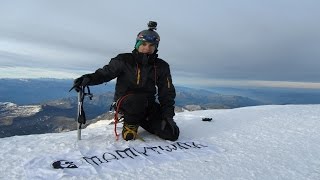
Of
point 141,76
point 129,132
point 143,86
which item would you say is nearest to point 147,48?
point 141,76

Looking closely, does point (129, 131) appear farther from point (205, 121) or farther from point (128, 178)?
point (205, 121)

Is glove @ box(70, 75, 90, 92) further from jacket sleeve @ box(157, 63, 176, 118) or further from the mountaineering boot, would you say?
jacket sleeve @ box(157, 63, 176, 118)

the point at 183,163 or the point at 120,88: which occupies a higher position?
the point at 120,88

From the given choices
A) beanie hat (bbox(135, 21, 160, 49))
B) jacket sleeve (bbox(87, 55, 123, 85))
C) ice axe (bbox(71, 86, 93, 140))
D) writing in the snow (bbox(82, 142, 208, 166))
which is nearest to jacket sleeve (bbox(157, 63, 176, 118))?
beanie hat (bbox(135, 21, 160, 49))

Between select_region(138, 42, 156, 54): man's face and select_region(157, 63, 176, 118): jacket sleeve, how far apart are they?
1.37 feet

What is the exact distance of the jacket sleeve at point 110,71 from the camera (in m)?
5.70

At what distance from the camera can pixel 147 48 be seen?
19.3ft

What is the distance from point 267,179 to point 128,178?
174 centimetres

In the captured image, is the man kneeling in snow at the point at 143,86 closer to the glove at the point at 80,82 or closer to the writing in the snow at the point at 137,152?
the glove at the point at 80,82

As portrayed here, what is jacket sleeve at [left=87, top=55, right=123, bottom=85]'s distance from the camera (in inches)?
225

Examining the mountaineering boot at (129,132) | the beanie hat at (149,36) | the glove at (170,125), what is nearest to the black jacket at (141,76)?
the glove at (170,125)

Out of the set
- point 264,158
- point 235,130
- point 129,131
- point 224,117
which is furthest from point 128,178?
point 224,117

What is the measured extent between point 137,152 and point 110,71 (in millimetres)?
1658

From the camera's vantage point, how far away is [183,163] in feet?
14.9
